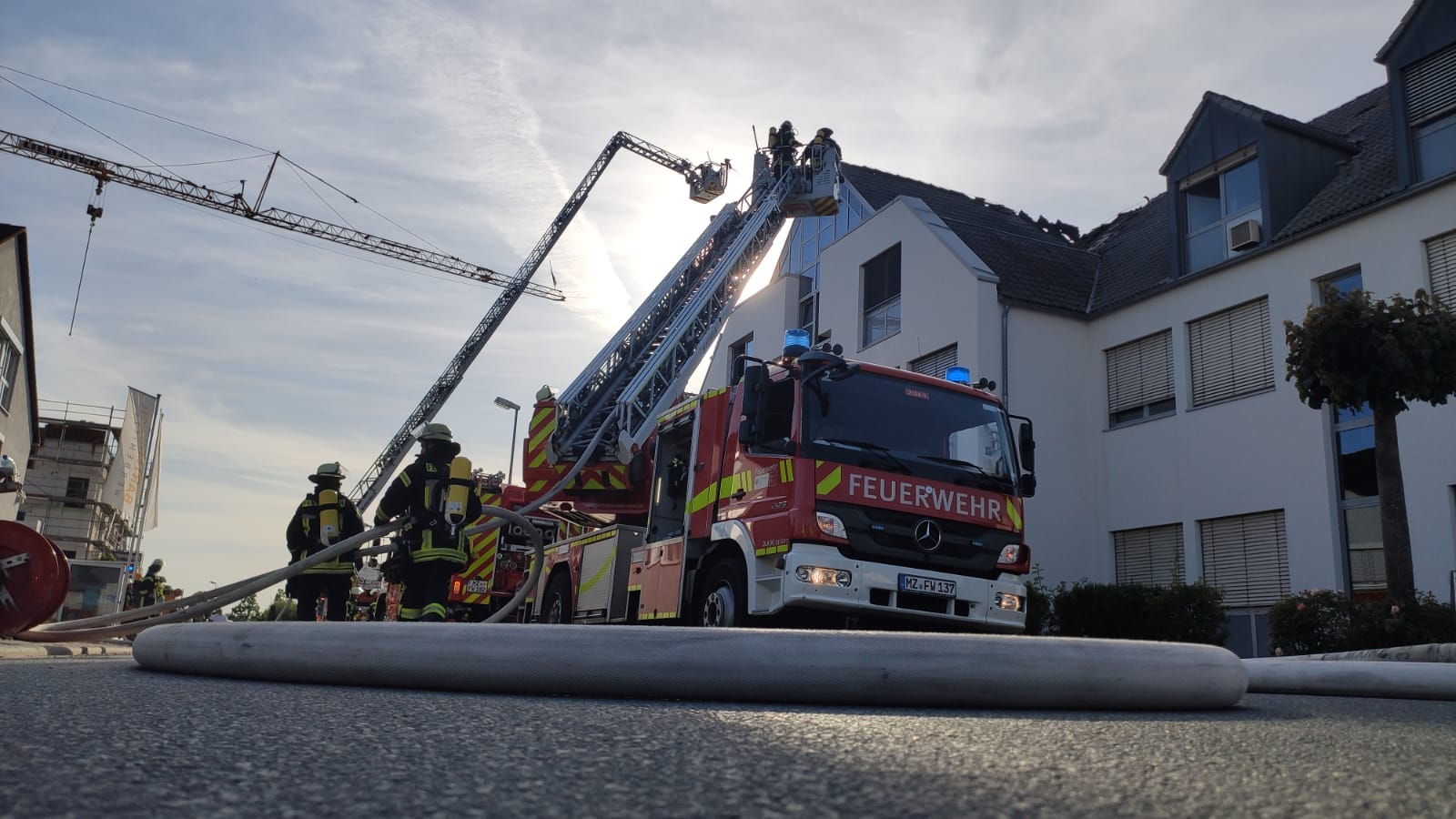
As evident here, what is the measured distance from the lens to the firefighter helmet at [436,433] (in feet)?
28.6

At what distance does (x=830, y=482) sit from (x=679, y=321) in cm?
780

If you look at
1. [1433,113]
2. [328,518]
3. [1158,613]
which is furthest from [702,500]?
[1433,113]

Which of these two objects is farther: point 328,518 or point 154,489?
point 154,489

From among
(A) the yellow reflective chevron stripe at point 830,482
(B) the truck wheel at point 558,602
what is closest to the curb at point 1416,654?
(A) the yellow reflective chevron stripe at point 830,482

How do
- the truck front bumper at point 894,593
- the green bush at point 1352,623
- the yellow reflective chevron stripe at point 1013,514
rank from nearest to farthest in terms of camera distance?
the truck front bumper at point 894,593
the yellow reflective chevron stripe at point 1013,514
the green bush at point 1352,623

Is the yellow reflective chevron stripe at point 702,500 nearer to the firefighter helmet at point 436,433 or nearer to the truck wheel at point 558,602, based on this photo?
the firefighter helmet at point 436,433

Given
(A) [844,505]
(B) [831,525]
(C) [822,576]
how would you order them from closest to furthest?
(C) [822,576]
(B) [831,525]
(A) [844,505]

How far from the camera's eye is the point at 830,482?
25.7 feet

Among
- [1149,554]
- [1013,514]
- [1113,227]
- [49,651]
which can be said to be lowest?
[49,651]

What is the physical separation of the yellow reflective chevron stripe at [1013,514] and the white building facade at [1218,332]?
4964 mm

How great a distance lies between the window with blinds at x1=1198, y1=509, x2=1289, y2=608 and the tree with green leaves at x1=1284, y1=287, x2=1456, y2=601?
4.04 metres

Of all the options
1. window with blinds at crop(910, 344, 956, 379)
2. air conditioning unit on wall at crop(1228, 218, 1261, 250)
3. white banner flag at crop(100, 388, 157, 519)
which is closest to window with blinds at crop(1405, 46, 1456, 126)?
air conditioning unit on wall at crop(1228, 218, 1261, 250)

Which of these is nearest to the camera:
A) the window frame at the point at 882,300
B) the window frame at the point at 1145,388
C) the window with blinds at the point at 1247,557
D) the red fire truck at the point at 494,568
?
the window with blinds at the point at 1247,557

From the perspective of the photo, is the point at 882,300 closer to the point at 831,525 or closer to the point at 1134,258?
the point at 1134,258
